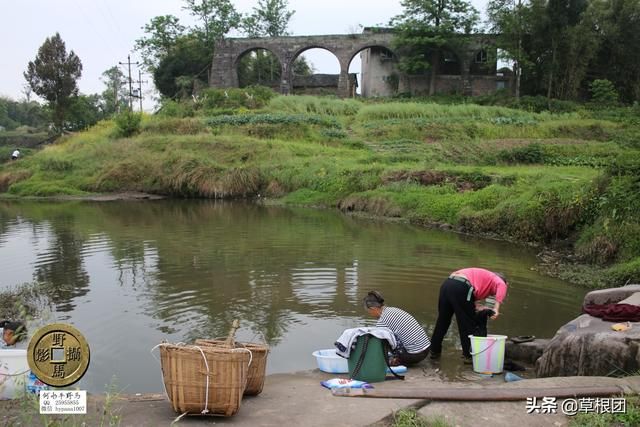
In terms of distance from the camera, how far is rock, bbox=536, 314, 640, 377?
580 cm

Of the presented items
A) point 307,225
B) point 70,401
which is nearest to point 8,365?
point 70,401

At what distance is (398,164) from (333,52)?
87.8ft

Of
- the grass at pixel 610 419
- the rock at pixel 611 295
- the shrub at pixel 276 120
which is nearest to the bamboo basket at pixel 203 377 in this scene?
the grass at pixel 610 419

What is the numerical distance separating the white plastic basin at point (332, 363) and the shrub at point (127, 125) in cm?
3267

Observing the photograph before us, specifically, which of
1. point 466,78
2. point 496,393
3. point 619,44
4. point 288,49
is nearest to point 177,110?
point 288,49

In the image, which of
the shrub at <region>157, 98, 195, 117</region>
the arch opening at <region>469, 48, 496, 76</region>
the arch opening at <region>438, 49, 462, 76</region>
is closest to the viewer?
the shrub at <region>157, 98, 195, 117</region>

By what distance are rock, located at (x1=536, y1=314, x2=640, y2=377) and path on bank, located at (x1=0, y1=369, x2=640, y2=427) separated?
448 mm

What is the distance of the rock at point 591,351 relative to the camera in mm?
5805

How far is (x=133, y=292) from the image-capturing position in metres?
10.7

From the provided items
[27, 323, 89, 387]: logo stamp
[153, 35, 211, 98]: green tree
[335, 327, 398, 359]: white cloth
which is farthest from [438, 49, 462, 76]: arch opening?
[27, 323, 89, 387]: logo stamp

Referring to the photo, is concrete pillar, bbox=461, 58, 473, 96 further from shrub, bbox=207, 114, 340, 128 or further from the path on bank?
the path on bank

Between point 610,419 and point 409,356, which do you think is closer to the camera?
point 610,419

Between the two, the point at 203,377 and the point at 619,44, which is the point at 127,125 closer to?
the point at 203,377

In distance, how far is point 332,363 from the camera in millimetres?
6836
